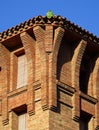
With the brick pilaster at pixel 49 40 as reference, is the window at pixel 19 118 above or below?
below

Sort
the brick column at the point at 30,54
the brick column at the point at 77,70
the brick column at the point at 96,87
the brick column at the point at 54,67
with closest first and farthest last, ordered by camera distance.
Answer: the brick column at the point at 54,67, the brick column at the point at 30,54, the brick column at the point at 77,70, the brick column at the point at 96,87

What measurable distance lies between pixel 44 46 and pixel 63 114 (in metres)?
3.28

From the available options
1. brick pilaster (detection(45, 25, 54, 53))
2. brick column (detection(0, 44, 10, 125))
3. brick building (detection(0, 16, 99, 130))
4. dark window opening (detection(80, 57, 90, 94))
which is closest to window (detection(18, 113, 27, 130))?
brick building (detection(0, 16, 99, 130))

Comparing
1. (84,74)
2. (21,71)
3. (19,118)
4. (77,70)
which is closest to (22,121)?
(19,118)

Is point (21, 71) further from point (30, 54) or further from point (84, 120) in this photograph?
point (84, 120)

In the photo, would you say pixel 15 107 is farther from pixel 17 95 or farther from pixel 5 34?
pixel 5 34

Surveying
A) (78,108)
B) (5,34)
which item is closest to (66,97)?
(78,108)

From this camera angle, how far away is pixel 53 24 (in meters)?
41.8

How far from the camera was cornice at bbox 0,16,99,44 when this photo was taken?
4191 centimetres

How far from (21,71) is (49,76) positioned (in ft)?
8.98

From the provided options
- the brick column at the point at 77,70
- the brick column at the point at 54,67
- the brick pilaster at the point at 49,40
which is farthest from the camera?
the brick column at the point at 77,70

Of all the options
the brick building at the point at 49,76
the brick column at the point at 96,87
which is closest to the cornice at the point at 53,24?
the brick building at the point at 49,76

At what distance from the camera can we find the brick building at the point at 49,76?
1608 inches

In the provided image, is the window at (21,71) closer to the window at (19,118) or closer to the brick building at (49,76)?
the brick building at (49,76)
